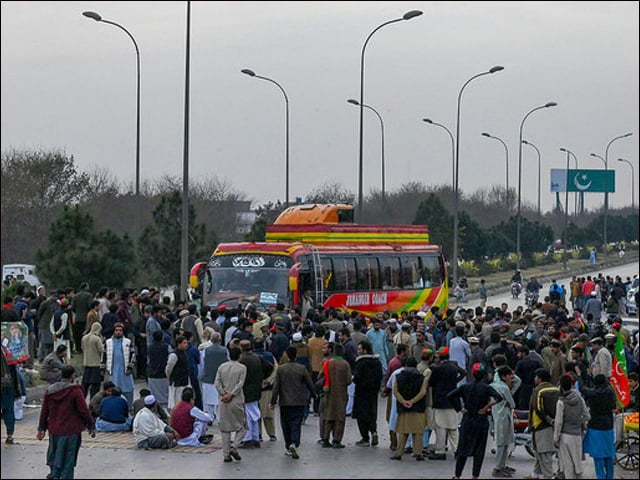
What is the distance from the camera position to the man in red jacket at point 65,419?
512 inches

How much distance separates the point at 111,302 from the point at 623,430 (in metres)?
11.0

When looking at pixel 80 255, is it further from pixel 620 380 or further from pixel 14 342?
pixel 620 380

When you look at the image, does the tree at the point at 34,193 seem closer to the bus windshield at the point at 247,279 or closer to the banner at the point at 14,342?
the bus windshield at the point at 247,279

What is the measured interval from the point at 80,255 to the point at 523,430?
17.4 metres

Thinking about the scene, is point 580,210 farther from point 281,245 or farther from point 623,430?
point 623,430

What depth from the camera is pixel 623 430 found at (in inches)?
607

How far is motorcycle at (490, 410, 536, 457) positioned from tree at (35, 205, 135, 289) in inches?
667

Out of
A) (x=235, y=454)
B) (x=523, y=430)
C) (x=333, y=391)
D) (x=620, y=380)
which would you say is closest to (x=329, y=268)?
(x=620, y=380)

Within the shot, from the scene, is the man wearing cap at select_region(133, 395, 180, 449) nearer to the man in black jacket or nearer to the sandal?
the sandal

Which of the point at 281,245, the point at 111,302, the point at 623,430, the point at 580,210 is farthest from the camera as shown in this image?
the point at 580,210

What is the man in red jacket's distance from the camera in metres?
13.0

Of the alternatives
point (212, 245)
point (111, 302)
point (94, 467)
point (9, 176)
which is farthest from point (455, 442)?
point (9, 176)

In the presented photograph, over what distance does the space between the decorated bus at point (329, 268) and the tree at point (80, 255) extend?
2999 millimetres

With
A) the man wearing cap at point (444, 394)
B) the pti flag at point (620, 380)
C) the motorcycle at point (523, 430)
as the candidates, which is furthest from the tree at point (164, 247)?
the man wearing cap at point (444, 394)
